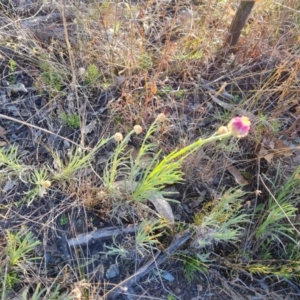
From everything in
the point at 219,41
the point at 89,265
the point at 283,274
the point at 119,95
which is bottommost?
the point at 89,265

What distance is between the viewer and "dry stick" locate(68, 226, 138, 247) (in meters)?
1.31

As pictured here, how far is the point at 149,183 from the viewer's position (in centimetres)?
123

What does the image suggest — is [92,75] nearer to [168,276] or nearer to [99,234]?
[99,234]

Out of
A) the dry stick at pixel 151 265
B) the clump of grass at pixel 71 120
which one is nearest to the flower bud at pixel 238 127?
the dry stick at pixel 151 265

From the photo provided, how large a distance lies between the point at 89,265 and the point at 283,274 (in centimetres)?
63

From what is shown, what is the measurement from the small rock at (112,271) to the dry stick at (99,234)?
10 cm

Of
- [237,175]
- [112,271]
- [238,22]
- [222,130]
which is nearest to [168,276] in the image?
[112,271]

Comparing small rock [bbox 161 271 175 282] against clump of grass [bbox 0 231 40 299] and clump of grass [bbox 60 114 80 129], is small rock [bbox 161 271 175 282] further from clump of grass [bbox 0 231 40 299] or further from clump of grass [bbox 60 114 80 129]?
clump of grass [bbox 60 114 80 129]

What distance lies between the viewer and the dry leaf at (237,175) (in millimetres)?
1515

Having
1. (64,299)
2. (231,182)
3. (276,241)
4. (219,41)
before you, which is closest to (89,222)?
(64,299)

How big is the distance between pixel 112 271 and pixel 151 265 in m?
0.13

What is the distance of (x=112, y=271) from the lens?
130 centimetres

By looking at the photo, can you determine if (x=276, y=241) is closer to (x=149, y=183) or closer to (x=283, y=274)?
(x=283, y=274)

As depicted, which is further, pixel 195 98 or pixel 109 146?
pixel 195 98
